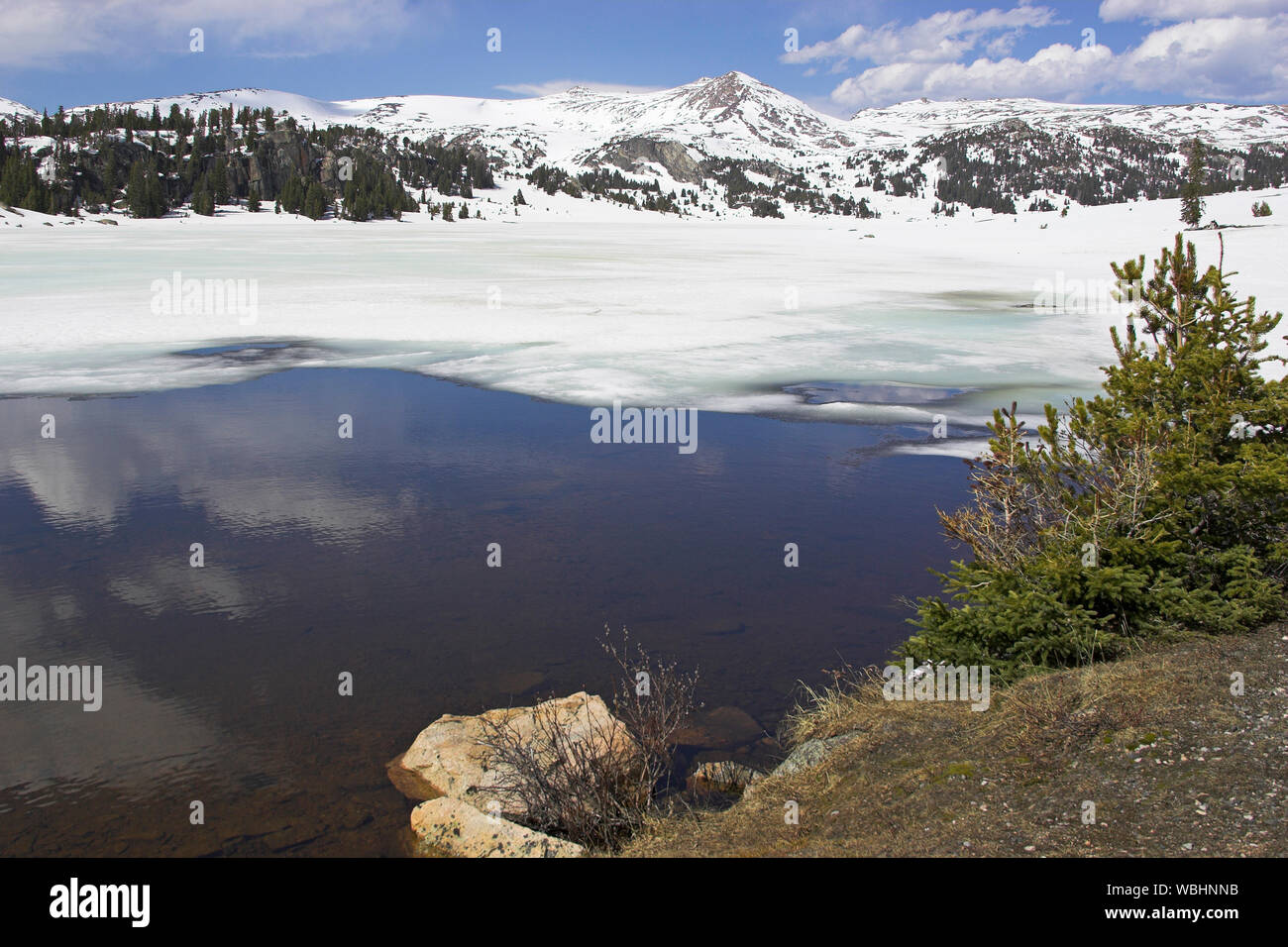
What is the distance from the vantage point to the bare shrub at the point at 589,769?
17.1 feet

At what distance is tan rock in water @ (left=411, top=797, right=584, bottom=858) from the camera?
16.0ft

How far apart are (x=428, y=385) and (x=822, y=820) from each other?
44.0 ft

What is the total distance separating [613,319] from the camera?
74.7ft

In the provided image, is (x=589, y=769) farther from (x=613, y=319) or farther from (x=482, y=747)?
(x=613, y=319)

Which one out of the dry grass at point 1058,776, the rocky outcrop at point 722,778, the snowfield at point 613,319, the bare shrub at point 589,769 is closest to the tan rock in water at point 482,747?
the bare shrub at point 589,769

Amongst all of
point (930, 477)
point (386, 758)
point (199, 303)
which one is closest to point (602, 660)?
point (386, 758)

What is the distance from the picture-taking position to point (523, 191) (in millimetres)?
121500

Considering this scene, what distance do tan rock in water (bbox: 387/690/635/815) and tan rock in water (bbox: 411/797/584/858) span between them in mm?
244

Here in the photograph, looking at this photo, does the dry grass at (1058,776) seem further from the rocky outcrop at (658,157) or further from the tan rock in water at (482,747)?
the rocky outcrop at (658,157)

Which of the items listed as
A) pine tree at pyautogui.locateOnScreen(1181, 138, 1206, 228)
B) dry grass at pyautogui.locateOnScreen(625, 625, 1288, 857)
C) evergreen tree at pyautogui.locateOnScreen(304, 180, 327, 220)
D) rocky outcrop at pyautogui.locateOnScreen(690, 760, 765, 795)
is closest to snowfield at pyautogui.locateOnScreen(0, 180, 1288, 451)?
pine tree at pyautogui.locateOnScreen(1181, 138, 1206, 228)

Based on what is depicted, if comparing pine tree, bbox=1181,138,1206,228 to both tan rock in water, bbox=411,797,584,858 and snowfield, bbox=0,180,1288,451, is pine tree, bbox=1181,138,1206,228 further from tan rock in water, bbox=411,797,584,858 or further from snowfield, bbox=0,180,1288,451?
tan rock in water, bbox=411,797,584,858

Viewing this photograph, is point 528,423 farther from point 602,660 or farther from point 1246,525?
point 1246,525

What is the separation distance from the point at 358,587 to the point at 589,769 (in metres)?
3.67

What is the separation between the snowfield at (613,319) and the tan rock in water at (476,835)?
998cm
